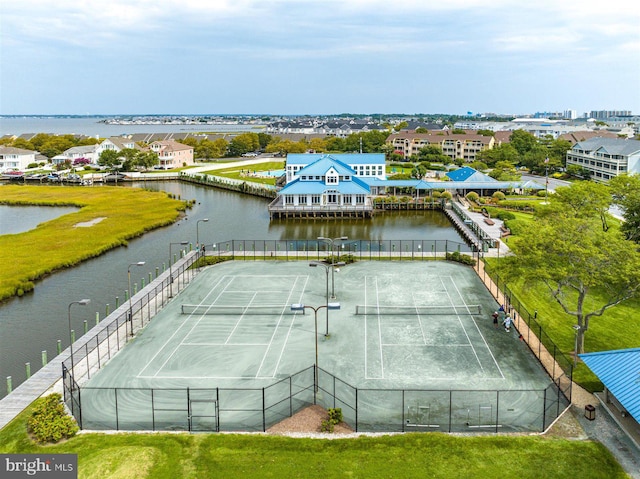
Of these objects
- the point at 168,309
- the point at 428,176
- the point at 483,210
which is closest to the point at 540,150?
the point at 428,176

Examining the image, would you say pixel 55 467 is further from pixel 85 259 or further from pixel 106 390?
pixel 85 259

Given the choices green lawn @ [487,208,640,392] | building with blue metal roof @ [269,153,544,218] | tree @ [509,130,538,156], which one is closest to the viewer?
green lawn @ [487,208,640,392]

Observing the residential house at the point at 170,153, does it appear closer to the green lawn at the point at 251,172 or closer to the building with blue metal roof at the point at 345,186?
the green lawn at the point at 251,172

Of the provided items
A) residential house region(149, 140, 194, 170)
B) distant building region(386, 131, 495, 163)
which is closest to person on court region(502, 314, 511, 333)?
distant building region(386, 131, 495, 163)

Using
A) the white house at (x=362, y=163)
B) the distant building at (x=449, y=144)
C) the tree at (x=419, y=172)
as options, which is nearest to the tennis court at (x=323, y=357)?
the white house at (x=362, y=163)

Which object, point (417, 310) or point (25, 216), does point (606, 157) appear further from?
point (25, 216)

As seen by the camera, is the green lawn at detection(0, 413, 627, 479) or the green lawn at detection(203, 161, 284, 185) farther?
the green lawn at detection(203, 161, 284, 185)

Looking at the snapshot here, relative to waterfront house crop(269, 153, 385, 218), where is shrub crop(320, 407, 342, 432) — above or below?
below

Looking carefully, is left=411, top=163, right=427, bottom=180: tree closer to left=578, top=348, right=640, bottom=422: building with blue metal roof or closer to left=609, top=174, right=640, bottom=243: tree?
left=609, top=174, right=640, bottom=243: tree
